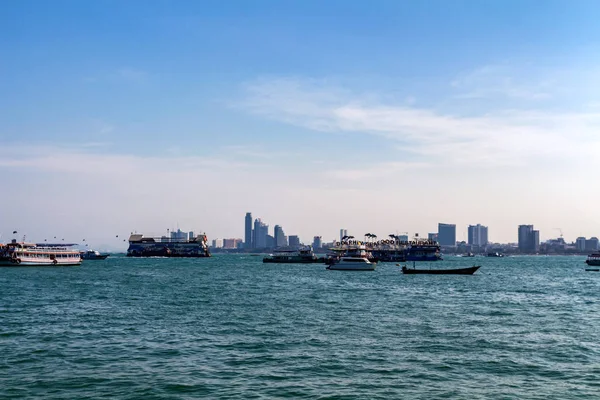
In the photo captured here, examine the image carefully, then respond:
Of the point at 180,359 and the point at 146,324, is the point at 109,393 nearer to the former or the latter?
the point at 180,359

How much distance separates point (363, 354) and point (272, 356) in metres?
6.29

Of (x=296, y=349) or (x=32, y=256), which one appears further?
(x=32, y=256)

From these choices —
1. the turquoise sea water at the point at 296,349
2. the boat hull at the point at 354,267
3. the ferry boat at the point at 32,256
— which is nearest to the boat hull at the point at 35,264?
the ferry boat at the point at 32,256

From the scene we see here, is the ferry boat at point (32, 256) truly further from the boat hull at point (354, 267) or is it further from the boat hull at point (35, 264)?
the boat hull at point (354, 267)

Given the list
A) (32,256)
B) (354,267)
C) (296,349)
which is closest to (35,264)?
(32,256)

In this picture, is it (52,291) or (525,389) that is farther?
(52,291)

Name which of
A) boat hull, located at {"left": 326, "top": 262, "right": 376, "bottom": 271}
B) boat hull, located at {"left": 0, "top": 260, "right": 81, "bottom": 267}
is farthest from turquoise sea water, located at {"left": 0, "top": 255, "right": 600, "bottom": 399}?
boat hull, located at {"left": 0, "top": 260, "right": 81, "bottom": 267}

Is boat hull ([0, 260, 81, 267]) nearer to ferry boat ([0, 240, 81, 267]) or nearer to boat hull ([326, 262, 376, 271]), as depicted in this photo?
ferry boat ([0, 240, 81, 267])

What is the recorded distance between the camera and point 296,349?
42.2m

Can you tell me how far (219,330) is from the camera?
168ft

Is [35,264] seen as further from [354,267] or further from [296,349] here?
[296,349]

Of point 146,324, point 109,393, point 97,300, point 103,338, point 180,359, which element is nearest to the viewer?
point 109,393

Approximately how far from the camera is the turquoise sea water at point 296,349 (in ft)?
104

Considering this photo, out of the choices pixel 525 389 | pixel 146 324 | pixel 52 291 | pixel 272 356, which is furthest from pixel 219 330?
pixel 52 291
